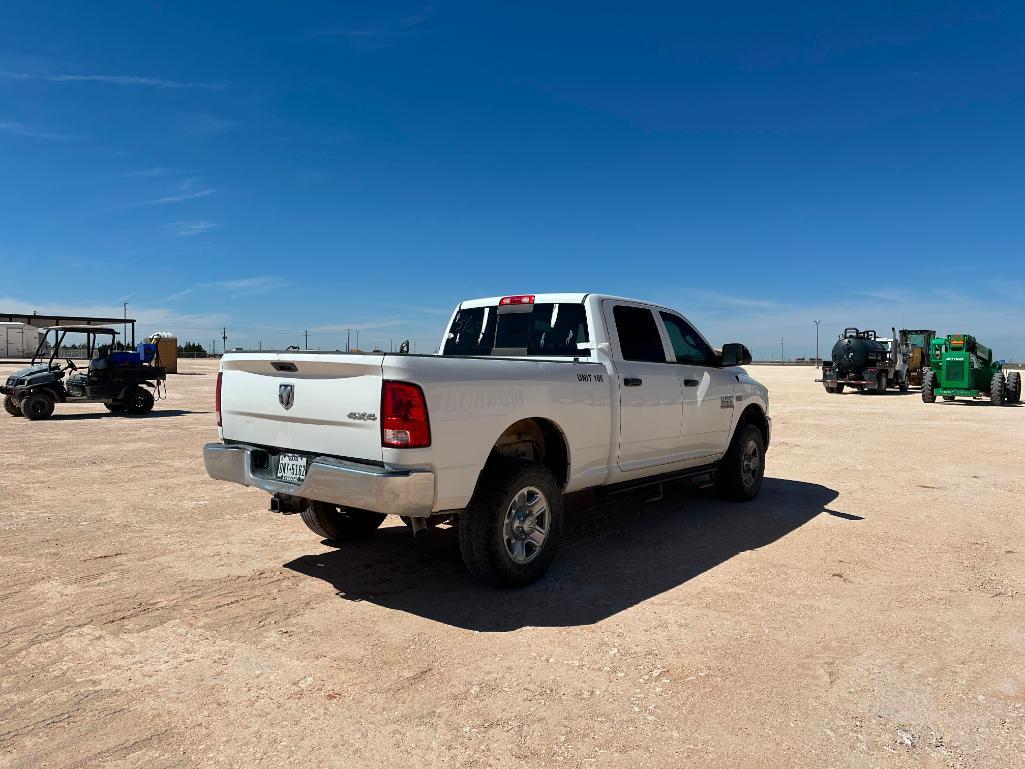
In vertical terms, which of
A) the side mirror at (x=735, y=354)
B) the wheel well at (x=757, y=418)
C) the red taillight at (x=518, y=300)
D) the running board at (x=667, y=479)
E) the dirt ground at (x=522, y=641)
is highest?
the red taillight at (x=518, y=300)

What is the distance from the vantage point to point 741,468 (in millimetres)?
7324

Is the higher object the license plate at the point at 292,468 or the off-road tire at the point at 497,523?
the license plate at the point at 292,468

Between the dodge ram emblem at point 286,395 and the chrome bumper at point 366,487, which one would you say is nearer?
the chrome bumper at point 366,487

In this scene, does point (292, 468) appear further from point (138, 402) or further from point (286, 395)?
point (138, 402)

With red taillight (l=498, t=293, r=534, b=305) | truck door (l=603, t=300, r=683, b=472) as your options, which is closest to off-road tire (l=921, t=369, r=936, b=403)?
truck door (l=603, t=300, r=683, b=472)

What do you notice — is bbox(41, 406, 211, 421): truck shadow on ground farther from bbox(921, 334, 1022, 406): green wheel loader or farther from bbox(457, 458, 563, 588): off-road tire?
bbox(921, 334, 1022, 406): green wheel loader

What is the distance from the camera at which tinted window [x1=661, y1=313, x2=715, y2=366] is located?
6.59 metres

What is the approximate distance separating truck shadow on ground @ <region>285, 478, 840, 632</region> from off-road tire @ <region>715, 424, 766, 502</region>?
0.49 ft

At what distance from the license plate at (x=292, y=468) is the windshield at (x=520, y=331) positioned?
7.02ft

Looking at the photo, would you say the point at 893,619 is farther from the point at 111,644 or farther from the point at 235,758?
the point at 111,644

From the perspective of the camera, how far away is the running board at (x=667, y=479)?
5.67 metres

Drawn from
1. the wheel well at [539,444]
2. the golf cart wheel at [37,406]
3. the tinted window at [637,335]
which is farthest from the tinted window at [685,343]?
the golf cart wheel at [37,406]

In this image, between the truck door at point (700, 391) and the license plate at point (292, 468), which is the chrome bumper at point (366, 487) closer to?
the license plate at point (292, 468)

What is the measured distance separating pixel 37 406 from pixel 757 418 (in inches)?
587
